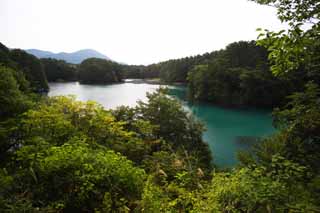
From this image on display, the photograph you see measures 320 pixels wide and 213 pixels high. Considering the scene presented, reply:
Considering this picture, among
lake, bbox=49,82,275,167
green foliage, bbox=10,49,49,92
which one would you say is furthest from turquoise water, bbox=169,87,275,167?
green foliage, bbox=10,49,49,92

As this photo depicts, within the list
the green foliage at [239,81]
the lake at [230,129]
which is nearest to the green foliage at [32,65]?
the lake at [230,129]

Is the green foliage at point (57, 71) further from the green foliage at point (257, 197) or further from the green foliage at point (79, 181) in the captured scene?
the green foliage at point (257, 197)

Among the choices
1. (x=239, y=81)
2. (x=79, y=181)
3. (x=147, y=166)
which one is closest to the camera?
(x=79, y=181)

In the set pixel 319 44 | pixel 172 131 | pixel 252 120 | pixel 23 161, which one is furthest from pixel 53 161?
pixel 252 120

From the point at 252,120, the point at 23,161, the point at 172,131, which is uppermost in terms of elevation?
the point at 23,161

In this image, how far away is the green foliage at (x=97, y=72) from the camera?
57031 mm

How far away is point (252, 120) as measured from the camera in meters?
20.7

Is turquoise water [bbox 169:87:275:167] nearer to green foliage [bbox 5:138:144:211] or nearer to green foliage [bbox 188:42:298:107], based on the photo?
green foliage [bbox 188:42:298:107]

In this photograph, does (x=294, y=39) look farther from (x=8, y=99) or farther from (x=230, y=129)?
(x=230, y=129)

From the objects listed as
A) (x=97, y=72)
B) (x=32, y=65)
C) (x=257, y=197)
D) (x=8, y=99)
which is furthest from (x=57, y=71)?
(x=257, y=197)

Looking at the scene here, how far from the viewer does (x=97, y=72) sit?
189ft

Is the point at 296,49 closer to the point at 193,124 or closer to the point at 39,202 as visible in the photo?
the point at 39,202

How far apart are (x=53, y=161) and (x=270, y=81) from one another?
27893 mm

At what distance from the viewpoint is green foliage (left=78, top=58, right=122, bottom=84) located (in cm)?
5703
